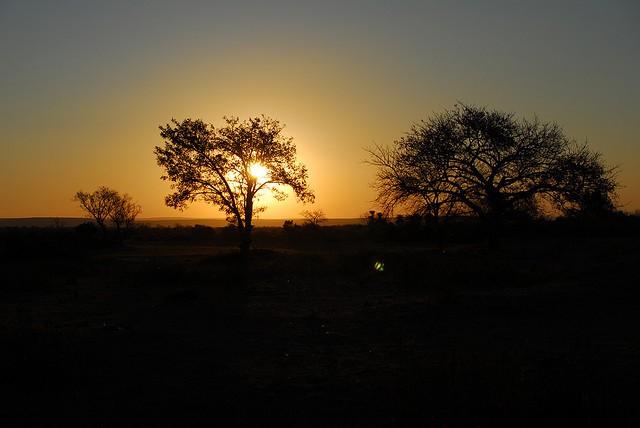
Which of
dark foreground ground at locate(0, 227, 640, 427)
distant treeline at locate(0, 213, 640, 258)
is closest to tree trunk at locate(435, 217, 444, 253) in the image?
distant treeline at locate(0, 213, 640, 258)

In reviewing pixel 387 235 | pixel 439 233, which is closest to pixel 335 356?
pixel 439 233

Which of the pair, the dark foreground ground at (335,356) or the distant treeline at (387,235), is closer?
the dark foreground ground at (335,356)

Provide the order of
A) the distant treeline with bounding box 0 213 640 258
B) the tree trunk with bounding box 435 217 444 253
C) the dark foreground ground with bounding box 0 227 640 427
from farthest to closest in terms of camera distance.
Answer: the distant treeline with bounding box 0 213 640 258 → the tree trunk with bounding box 435 217 444 253 → the dark foreground ground with bounding box 0 227 640 427

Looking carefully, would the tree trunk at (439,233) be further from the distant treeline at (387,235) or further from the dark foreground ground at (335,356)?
the dark foreground ground at (335,356)

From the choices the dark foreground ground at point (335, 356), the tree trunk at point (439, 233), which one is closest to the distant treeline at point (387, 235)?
the tree trunk at point (439, 233)

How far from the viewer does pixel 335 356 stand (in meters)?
8.92

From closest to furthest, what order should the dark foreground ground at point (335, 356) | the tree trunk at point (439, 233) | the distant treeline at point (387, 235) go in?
the dark foreground ground at point (335, 356), the tree trunk at point (439, 233), the distant treeline at point (387, 235)

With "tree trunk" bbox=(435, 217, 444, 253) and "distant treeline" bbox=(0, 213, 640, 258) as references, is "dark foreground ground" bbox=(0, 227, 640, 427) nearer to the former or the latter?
"tree trunk" bbox=(435, 217, 444, 253)

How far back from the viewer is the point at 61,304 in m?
15.4

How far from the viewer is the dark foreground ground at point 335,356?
614cm

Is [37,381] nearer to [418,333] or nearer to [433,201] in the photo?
[418,333]

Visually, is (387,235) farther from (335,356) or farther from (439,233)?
(335,356)

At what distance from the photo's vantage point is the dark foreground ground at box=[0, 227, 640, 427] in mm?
6141

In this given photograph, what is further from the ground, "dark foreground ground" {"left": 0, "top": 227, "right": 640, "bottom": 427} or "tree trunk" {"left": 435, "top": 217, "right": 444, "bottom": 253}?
"tree trunk" {"left": 435, "top": 217, "right": 444, "bottom": 253}
